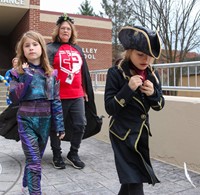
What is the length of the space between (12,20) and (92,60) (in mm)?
7154

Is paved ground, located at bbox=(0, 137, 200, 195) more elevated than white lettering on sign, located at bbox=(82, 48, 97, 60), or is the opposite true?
white lettering on sign, located at bbox=(82, 48, 97, 60)

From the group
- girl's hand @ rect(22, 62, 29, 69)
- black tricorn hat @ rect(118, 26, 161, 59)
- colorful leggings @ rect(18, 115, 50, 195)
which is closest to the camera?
black tricorn hat @ rect(118, 26, 161, 59)

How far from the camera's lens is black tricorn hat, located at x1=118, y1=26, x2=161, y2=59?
206cm

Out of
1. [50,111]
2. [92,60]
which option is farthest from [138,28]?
[92,60]

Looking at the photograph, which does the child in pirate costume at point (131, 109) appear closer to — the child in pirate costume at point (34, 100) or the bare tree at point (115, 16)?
the child in pirate costume at point (34, 100)

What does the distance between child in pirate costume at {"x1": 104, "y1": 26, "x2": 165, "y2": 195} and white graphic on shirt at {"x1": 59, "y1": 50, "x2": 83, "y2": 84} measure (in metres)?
1.99

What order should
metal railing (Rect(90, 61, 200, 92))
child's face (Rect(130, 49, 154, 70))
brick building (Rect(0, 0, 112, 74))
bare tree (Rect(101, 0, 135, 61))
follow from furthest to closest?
bare tree (Rect(101, 0, 135, 61))
brick building (Rect(0, 0, 112, 74))
metal railing (Rect(90, 61, 200, 92))
child's face (Rect(130, 49, 154, 70))

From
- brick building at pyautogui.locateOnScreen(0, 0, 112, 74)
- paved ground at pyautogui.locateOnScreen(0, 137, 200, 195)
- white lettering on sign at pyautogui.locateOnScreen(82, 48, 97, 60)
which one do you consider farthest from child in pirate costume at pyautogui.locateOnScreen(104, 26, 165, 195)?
white lettering on sign at pyautogui.locateOnScreen(82, 48, 97, 60)

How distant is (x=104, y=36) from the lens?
873 inches

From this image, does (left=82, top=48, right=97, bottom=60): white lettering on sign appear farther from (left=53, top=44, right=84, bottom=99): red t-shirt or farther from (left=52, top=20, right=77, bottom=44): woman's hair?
(left=53, top=44, right=84, bottom=99): red t-shirt

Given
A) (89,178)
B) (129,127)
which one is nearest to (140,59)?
(129,127)

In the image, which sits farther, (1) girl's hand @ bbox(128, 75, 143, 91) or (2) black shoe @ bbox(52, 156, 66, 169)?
(2) black shoe @ bbox(52, 156, 66, 169)

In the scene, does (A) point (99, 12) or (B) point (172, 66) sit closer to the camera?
(B) point (172, 66)

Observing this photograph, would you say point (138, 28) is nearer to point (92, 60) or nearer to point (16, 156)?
point (16, 156)
